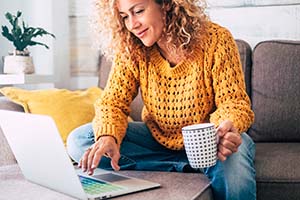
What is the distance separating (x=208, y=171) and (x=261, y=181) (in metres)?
0.22

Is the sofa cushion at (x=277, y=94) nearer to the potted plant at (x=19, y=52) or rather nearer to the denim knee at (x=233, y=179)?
the denim knee at (x=233, y=179)

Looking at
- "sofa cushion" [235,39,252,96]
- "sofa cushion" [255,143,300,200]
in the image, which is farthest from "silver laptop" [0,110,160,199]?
"sofa cushion" [235,39,252,96]

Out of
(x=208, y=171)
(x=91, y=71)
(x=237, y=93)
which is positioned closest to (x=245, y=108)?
(x=237, y=93)

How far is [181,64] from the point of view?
4.62ft

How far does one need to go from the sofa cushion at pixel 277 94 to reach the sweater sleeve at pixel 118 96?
62 centimetres

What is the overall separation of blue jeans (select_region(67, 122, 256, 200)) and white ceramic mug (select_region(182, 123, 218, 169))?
0.33 feet

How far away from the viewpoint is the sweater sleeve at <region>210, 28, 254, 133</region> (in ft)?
4.14

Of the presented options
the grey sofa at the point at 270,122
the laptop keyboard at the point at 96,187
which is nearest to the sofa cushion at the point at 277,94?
the grey sofa at the point at 270,122

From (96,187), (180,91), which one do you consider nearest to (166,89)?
(180,91)

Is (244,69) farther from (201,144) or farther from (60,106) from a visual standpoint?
(201,144)

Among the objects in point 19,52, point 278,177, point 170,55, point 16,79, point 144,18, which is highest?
point 144,18

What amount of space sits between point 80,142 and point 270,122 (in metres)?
0.80

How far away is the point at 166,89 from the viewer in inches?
56.0

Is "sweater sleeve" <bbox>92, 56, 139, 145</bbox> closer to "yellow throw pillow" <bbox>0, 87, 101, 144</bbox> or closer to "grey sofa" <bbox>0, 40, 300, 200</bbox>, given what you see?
"grey sofa" <bbox>0, 40, 300, 200</bbox>
